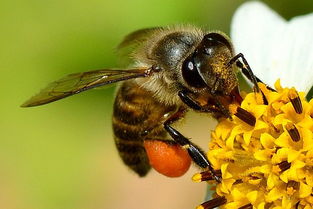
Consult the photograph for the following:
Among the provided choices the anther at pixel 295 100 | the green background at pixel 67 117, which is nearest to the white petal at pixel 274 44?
the anther at pixel 295 100

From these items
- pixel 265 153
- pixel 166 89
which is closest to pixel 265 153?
pixel 265 153

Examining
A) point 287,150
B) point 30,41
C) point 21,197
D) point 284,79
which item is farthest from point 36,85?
point 287,150

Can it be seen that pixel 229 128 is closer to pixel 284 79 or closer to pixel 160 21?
pixel 284 79

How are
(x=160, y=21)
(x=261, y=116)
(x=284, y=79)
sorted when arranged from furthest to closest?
1. (x=160, y=21)
2. (x=284, y=79)
3. (x=261, y=116)

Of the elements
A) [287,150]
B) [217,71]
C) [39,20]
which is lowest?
[287,150]

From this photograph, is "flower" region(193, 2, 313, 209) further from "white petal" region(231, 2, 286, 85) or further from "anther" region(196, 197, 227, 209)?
"white petal" region(231, 2, 286, 85)

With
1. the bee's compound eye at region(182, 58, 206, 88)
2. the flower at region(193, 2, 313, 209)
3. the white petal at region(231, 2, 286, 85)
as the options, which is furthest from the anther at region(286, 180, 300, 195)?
the white petal at region(231, 2, 286, 85)
